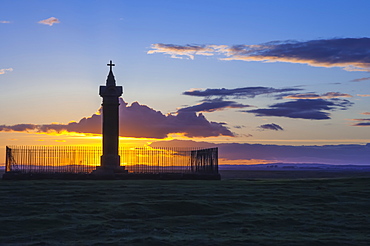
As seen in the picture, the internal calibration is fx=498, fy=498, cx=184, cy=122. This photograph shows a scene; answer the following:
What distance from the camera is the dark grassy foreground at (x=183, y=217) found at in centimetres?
1705

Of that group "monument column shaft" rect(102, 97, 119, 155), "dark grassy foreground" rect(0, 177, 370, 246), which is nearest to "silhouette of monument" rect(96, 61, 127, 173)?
"monument column shaft" rect(102, 97, 119, 155)

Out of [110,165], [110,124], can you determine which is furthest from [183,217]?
[110,124]

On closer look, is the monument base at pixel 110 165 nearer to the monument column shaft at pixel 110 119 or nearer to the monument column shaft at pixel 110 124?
the monument column shaft at pixel 110 119

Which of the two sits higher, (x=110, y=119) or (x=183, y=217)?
(x=110, y=119)

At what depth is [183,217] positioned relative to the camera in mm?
21234

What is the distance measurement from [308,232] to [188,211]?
6.09 m

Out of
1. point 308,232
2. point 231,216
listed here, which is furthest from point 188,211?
point 308,232

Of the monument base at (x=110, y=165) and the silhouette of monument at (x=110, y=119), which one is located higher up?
the silhouette of monument at (x=110, y=119)

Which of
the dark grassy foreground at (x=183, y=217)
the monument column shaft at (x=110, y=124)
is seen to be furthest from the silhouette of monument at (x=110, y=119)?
the dark grassy foreground at (x=183, y=217)

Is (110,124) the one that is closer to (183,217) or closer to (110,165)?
(110,165)

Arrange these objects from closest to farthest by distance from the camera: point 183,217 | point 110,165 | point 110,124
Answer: point 183,217, point 110,165, point 110,124

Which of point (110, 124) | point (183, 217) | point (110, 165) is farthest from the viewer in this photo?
point (110, 124)

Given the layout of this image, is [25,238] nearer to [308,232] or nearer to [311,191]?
[308,232]

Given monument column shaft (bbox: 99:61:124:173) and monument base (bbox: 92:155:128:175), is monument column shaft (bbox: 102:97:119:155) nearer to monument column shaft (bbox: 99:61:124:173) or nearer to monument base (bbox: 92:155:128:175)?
monument column shaft (bbox: 99:61:124:173)
